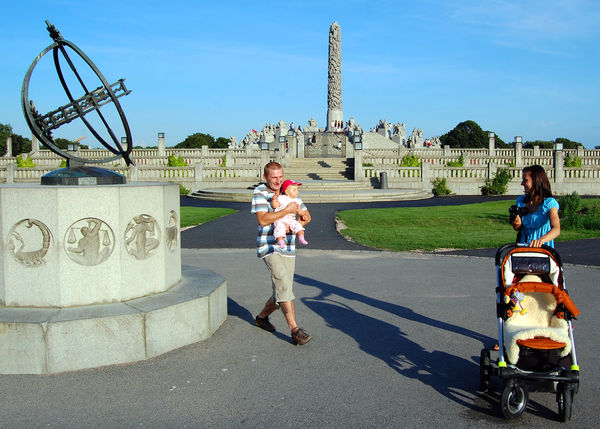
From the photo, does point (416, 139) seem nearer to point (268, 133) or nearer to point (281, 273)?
point (268, 133)

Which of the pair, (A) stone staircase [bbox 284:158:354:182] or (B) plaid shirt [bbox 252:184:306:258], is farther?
(A) stone staircase [bbox 284:158:354:182]

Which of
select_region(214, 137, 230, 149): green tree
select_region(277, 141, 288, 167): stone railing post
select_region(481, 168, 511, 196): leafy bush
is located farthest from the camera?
select_region(214, 137, 230, 149): green tree

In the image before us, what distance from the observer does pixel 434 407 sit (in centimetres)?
412

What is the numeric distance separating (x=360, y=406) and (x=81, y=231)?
3.07 metres

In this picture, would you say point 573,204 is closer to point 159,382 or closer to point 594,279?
point 594,279

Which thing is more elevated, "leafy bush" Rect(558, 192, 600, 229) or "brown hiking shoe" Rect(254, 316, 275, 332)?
"leafy bush" Rect(558, 192, 600, 229)

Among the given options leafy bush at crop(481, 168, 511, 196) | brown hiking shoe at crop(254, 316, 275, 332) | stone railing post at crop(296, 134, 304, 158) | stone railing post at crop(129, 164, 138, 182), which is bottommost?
brown hiking shoe at crop(254, 316, 275, 332)

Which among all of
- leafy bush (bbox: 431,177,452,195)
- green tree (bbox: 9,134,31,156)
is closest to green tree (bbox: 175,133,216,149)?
green tree (bbox: 9,134,31,156)

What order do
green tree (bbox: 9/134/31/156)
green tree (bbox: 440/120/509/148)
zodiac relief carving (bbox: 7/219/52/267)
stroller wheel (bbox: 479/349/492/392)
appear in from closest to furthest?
stroller wheel (bbox: 479/349/492/392), zodiac relief carving (bbox: 7/219/52/267), green tree (bbox: 9/134/31/156), green tree (bbox: 440/120/509/148)

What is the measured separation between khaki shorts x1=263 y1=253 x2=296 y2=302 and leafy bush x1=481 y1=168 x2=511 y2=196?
28553mm

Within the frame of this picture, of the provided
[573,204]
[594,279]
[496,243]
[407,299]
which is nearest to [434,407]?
[407,299]

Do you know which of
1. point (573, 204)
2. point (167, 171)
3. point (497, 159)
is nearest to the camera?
point (573, 204)

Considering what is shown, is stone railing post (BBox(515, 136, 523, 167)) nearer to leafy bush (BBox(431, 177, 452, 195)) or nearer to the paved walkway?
leafy bush (BBox(431, 177, 452, 195))

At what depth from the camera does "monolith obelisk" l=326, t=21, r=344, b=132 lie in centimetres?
6456
